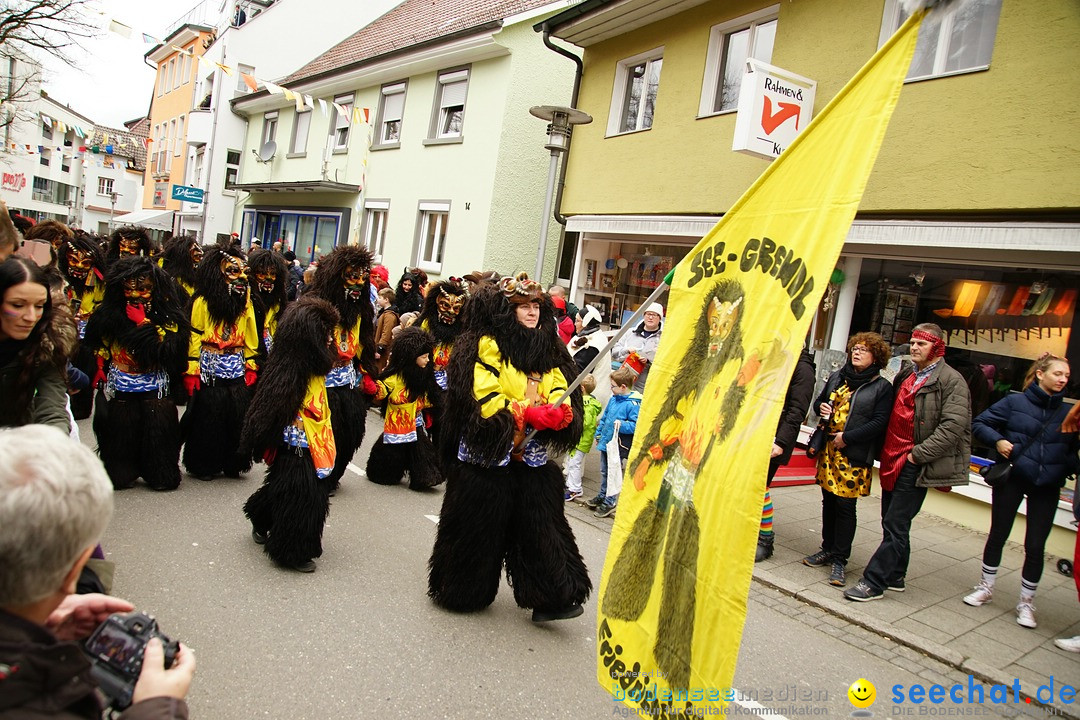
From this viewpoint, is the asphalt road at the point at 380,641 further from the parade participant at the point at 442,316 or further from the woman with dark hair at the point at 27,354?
the parade participant at the point at 442,316

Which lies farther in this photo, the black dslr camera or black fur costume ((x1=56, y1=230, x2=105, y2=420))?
black fur costume ((x1=56, y1=230, x2=105, y2=420))

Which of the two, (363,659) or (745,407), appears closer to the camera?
(745,407)

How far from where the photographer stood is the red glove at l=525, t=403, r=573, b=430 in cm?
407

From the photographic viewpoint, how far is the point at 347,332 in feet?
20.7

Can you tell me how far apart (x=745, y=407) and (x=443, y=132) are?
51.8ft

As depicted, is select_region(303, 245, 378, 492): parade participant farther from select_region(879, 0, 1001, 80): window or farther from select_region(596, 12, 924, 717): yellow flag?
select_region(879, 0, 1001, 80): window

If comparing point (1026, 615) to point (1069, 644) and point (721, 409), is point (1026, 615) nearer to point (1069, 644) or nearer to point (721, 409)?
point (1069, 644)

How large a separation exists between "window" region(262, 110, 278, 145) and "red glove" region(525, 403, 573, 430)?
23.2 metres

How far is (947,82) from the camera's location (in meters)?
7.57

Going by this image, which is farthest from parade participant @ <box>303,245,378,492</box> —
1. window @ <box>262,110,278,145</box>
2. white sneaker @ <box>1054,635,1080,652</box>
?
window @ <box>262,110,278,145</box>

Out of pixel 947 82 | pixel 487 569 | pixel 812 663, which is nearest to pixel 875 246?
pixel 947 82

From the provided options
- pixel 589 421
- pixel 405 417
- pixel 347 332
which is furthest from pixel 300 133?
pixel 589 421

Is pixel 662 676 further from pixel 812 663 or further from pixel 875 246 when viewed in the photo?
pixel 875 246

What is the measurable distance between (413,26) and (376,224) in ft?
19.5
